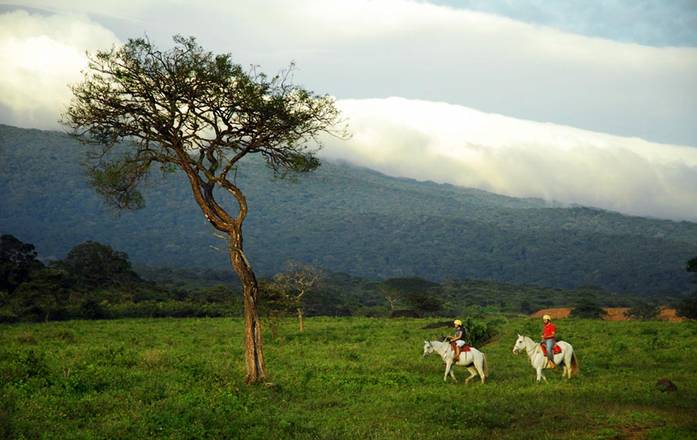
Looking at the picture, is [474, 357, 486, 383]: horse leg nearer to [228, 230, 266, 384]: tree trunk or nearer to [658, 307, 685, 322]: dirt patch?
[228, 230, 266, 384]: tree trunk

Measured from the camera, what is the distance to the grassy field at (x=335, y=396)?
17.3 meters

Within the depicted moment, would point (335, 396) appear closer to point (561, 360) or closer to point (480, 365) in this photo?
point (480, 365)

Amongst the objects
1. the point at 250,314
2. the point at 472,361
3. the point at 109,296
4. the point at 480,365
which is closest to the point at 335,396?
the point at 250,314

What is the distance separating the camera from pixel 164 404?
19.1 m

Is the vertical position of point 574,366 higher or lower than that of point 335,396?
higher

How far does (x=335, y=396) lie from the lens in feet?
75.4

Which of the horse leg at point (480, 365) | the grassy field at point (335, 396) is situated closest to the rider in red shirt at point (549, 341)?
the grassy field at point (335, 396)

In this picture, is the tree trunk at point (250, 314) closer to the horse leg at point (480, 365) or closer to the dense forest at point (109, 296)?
the horse leg at point (480, 365)

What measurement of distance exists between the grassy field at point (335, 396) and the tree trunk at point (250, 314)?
23.3 inches

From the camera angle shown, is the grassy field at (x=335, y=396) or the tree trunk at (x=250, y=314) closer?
the grassy field at (x=335, y=396)

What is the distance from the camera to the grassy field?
56.9ft

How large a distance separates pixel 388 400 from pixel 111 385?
8030 mm

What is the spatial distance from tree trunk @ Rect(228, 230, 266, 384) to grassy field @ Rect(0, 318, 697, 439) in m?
0.59

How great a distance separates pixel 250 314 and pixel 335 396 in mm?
3675
